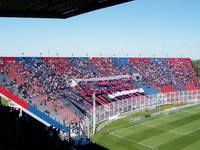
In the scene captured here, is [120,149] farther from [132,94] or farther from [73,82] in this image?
[132,94]

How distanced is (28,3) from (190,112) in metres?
32.7

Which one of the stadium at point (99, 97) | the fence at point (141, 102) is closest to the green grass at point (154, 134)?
the stadium at point (99, 97)

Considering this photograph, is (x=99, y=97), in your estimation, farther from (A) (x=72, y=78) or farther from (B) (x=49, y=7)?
(B) (x=49, y=7)

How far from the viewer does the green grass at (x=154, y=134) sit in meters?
22.1

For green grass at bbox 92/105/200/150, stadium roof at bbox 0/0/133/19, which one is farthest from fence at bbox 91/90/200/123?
stadium roof at bbox 0/0/133/19

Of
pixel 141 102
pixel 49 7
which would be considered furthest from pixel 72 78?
pixel 49 7

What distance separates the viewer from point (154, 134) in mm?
25281

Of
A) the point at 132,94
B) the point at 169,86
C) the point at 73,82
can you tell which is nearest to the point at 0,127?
the point at 73,82

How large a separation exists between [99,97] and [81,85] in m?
3.21

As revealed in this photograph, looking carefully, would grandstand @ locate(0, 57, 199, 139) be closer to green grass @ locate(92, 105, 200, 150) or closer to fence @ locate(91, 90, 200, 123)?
fence @ locate(91, 90, 200, 123)

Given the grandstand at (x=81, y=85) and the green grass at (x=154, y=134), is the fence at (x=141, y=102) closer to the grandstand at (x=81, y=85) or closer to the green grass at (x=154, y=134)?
the grandstand at (x=81, y=85)

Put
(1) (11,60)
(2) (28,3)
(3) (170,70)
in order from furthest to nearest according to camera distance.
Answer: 1. (3) (170,70)
2. (1) (11,60)
3. (2) (28,3)

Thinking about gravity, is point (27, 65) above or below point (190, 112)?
above

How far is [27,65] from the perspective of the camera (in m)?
34.1
